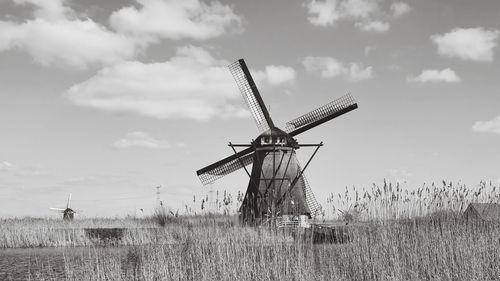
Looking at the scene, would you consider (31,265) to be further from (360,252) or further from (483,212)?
(483,212)

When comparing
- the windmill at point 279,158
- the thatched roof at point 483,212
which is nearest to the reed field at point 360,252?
the thatched roof at point 483,212

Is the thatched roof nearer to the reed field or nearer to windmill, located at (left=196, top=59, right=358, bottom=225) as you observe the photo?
the reed field

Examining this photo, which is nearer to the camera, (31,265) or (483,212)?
(483,212)

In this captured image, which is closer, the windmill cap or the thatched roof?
the thatched roof

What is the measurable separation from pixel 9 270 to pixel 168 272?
4.94 meters

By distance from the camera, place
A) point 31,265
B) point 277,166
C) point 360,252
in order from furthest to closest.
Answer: point 277,166 < point 31,265 < point 360,252

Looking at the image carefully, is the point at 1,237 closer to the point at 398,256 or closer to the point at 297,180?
the point at 297,180

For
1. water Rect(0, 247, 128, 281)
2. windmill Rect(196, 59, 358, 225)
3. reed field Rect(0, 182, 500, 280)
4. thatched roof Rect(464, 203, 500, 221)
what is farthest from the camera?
windmill Rect(196, 59, 358, 225)

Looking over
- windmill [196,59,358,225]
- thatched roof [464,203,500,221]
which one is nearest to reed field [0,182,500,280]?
→ thatched roof [464,203,500,221]

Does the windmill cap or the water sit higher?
the windmill cap

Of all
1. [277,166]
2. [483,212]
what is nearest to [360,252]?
[483,212]

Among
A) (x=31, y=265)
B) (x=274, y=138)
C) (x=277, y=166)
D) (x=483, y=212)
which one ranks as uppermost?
(x=274, y=138)


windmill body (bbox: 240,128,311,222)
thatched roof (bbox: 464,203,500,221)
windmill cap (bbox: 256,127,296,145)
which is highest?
windmill cap (bbox: 256,127,296,145)

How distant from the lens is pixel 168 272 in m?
6.74
